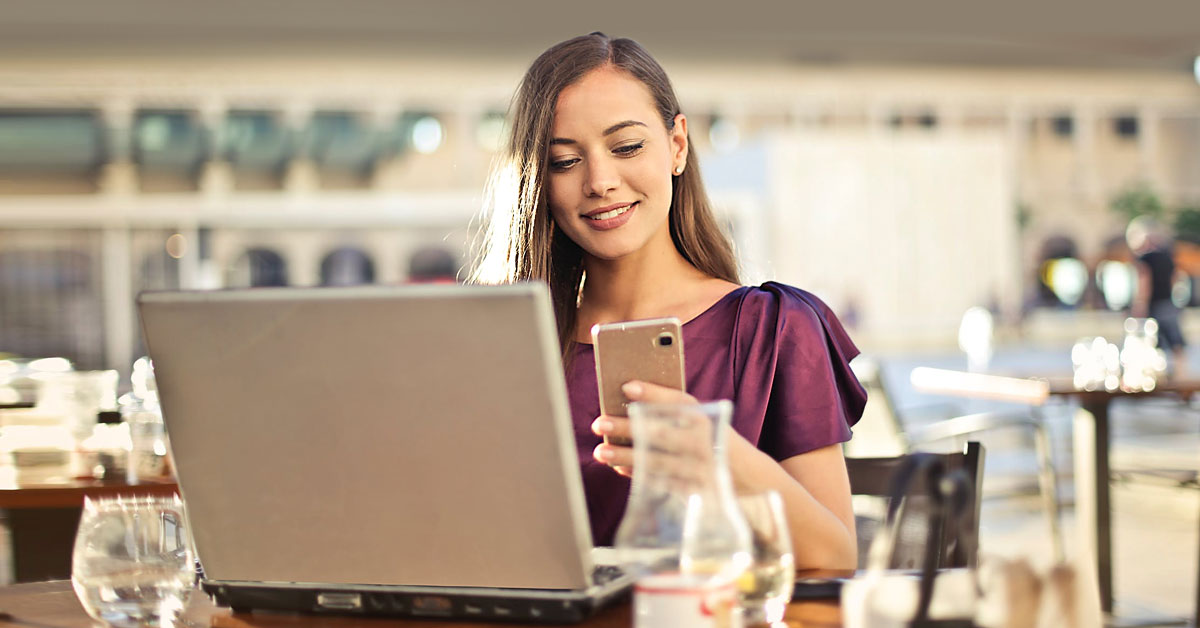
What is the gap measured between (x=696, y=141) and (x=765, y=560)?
27158mm

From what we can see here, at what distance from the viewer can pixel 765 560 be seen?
986 mm

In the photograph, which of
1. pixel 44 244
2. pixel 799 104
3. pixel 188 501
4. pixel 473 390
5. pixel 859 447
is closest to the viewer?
pixel 473 390

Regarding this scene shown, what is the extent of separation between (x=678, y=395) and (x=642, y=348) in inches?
2.5

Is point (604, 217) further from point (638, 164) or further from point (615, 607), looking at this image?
point (615, 607)

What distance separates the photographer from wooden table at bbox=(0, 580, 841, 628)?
3.40ft

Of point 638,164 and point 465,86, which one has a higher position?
point 465,86

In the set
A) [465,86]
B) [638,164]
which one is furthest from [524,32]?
[638,164]

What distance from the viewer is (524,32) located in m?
35.9

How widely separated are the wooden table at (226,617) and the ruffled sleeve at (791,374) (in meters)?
0.49

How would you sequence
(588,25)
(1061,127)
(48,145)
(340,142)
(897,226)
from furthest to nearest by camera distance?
(1061,127) < (340,142) < (588,25) < (48,145) < (897,226)

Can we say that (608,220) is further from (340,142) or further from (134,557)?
(340,142)

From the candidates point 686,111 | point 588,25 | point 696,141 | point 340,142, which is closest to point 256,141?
point 340,142

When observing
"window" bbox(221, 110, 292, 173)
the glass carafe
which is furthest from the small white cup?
"window" bbox(221, 110, 292, 173)

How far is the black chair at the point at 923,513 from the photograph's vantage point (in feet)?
3.01
